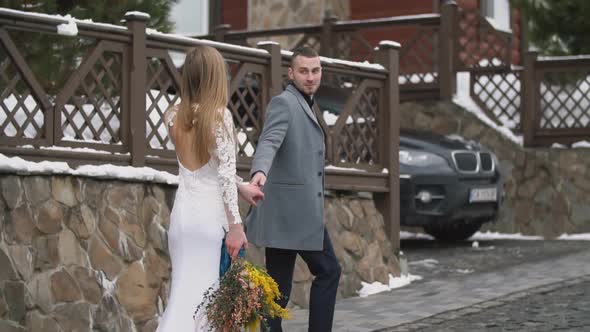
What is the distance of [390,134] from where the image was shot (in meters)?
11.6

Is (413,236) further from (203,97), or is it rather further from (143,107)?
(203,97)

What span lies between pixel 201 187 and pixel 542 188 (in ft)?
37.7

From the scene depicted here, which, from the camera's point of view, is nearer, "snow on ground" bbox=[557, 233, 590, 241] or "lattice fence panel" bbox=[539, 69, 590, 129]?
"snow on ground" bbox=[557, 233, 590, 241]

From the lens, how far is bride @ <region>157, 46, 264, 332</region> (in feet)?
18.9

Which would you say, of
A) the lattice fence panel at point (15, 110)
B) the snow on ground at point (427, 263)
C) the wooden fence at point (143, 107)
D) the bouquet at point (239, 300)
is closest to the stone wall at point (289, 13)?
the snow on ground at point (427, 263)

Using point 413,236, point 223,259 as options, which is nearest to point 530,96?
point 413,236

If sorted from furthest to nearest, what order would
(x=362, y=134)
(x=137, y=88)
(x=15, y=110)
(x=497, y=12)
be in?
(x=497, y=12) < (x=362, y=134) < (x=137, y=88) < (x=15, y=110)

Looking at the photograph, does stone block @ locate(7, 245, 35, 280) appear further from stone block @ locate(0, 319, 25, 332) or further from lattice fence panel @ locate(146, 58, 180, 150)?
lattice fence panel @ locate(146, 58, 180, 150)

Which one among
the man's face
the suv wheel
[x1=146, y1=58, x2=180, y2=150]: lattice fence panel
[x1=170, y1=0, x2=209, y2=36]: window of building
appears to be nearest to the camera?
the man's face

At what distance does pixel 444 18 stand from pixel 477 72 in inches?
33.4

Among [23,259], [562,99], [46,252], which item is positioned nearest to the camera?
[23,259]

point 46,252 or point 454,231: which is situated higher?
point 46,252

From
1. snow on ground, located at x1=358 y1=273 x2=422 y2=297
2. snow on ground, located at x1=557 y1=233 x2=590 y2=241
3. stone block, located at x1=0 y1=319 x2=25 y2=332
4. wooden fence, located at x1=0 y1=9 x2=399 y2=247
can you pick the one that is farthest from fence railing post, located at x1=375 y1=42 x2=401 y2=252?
snow on ground, located at x1=557 y1=233 x2=590 y2=241

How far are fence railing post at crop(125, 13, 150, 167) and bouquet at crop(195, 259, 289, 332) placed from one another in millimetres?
2923
